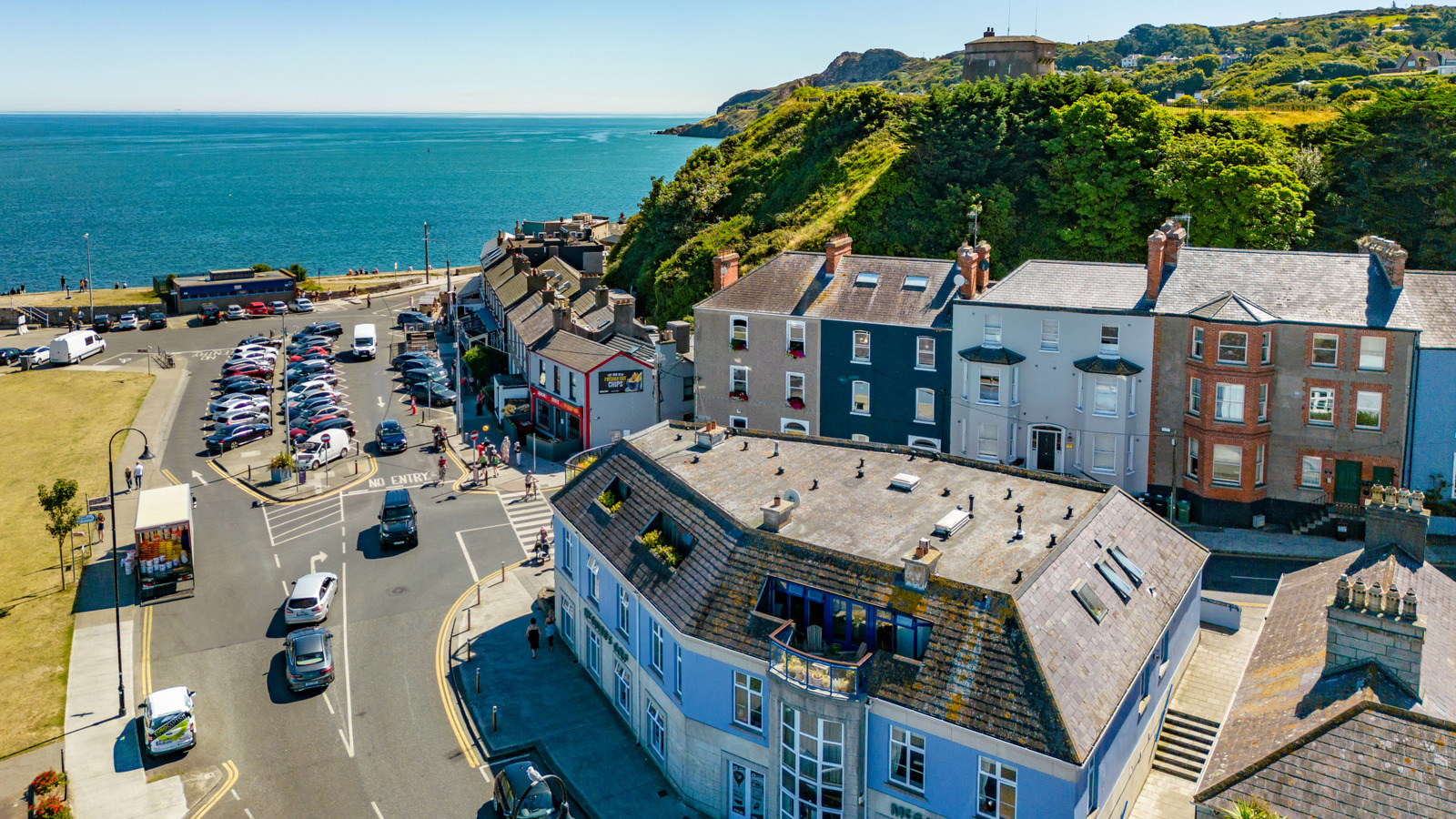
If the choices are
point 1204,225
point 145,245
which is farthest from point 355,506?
point 145,245

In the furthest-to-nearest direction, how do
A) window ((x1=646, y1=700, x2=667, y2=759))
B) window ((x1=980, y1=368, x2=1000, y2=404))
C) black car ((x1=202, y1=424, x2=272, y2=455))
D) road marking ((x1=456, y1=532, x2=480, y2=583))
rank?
black car ((x1=202, y1=424, x2=272, y2=455)) → window ((x1=980, y1=368, x2=1000, y2=404)) → road marking ((x1=456, y1=532, x2=480, y2=583)) → window ((x1=646, y1=700, x2=667, y2=759))

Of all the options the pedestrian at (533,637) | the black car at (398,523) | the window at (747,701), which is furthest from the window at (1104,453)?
the black car at (398,523)

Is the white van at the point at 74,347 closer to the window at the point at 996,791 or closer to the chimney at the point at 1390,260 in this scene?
the window at the point at 996,791

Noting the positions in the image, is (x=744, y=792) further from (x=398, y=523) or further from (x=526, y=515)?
(x=526, y=515)

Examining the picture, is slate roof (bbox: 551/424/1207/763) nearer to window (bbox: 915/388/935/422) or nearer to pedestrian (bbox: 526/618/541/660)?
pedestrian (bbox: 526/618/541/660)

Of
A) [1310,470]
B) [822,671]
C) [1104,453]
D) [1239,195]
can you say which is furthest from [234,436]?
[1239,195]

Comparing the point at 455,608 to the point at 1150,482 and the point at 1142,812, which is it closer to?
Answer: the point at 1142,812

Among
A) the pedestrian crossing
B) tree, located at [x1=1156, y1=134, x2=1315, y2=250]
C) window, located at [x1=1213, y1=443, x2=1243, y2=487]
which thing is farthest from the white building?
the pedestrian crossing
